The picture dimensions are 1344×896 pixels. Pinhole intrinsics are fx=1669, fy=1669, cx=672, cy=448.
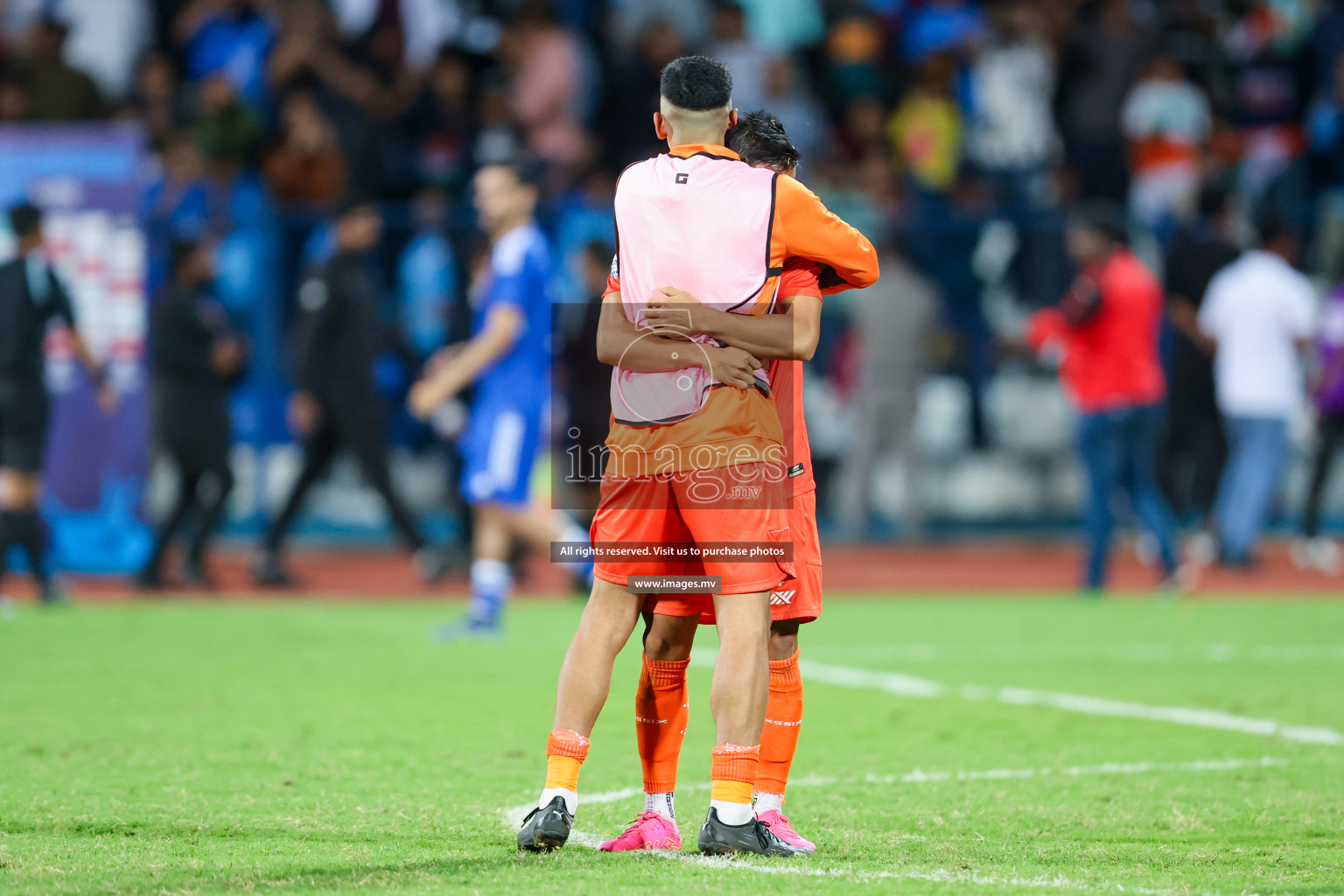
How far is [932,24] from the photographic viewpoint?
18625mm

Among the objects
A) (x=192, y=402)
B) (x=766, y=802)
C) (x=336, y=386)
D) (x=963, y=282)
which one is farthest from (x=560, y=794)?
(x=963, y=282)

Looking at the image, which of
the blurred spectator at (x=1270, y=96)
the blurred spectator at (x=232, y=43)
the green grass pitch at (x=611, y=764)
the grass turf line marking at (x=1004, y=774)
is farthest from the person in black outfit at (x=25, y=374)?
the blurred spectator at (x=1270, y=96)

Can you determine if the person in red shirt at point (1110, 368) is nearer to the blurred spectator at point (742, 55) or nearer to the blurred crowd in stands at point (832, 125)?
the blurred crowd in stands at point (832, 125)

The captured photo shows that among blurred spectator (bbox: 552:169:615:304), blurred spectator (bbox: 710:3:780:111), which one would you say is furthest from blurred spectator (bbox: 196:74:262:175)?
blurred spectator (bbox: 710:3:780:111)

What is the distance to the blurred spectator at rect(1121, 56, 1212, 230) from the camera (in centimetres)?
1722

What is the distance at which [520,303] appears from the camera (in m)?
9.55

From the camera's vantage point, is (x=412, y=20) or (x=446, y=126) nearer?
(x=446, y=126)

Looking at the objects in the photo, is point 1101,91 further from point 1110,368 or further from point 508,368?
point 508,368

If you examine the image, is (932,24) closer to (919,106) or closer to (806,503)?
(919,106)

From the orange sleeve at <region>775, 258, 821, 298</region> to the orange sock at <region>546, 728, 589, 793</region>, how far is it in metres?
1.39

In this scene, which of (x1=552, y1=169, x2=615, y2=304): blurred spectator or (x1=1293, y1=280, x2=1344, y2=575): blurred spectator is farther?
(x1=1293, y1=280, x2=1344, y2=575): blurred spectator

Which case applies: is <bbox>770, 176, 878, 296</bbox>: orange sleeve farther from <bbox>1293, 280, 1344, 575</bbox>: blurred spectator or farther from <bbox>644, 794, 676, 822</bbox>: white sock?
<bbox>1293, 280, 1344, 575</bbox>: blurred spectator

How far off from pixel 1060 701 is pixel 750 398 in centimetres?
392

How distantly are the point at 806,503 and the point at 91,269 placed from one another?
30.5 feet
